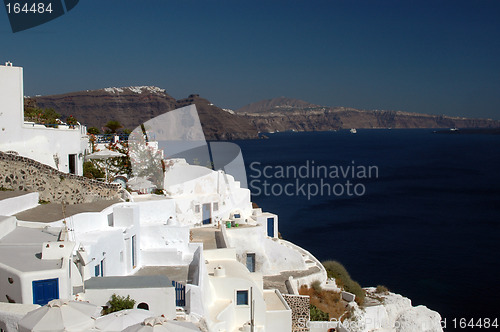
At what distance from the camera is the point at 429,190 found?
67.2 m

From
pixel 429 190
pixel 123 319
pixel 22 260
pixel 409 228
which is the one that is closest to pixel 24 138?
pixel 22 260

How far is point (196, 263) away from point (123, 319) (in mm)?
6161

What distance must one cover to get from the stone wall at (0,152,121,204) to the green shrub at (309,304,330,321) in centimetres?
869

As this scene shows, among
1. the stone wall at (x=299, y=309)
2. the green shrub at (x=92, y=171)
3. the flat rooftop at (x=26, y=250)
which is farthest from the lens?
Answer: the green shrub at (x=92, y=171)

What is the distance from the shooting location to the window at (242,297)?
550 inches

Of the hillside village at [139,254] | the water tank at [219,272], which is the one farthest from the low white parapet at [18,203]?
the water tank at [219,272]

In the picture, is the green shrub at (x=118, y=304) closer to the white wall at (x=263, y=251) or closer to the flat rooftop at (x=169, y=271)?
the flat rooftop at (x=169, y=271)

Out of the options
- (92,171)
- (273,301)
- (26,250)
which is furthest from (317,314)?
(26,250)

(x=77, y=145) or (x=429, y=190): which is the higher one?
(x=77, y=145)

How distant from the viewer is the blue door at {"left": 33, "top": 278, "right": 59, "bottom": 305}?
8.17m

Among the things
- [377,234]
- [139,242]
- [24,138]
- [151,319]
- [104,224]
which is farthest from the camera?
[377,234]

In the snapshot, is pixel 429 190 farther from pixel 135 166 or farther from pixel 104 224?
pixel 104 224

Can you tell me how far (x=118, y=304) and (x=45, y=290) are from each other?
63.8 inches

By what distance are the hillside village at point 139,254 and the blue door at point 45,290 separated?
0.06 feet
